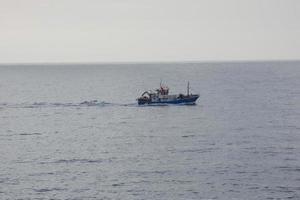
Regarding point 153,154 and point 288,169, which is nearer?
point 288,169

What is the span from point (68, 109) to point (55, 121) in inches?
1003

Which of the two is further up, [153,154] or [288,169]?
[288,169]

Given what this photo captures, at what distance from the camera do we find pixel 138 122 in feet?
347

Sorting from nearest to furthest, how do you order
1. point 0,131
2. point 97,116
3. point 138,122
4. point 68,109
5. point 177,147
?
point 177,147
point 0,131
point 138,122
point 97,116
point 68,109

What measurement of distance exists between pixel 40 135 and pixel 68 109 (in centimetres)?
4386

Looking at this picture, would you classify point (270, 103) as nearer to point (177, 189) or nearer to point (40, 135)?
point (40, 135)

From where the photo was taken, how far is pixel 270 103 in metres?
138

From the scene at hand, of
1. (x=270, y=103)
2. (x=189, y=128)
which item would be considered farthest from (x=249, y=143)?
(x=270, y=103)

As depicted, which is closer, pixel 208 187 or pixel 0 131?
pixel 208 187

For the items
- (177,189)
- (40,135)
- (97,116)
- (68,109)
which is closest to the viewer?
(177,189)

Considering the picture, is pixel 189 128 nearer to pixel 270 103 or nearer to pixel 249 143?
pixel 249 143

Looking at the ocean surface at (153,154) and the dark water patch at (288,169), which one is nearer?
the ocean surface at (153,154)

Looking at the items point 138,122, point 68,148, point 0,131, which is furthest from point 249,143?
point 0,131

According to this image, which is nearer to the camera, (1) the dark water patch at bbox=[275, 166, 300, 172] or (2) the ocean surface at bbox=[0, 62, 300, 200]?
(2) the ocean surface at bbox=[0, 62, 300, 200]
